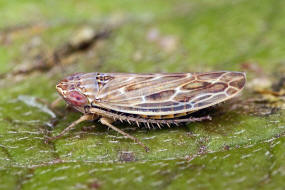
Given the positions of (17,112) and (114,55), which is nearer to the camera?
(17,112)

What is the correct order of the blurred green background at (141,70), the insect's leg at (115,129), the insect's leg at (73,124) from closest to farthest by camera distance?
the blurred green background at (141,70)
the insect's leg at (115,129)
the insect's leg at (73,124)

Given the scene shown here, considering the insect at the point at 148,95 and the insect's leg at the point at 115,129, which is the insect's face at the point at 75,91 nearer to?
the insect at the point at 148,95

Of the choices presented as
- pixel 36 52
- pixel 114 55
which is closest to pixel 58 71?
pixel 36 52

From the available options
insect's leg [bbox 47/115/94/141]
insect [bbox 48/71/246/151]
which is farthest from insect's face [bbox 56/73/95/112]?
insect's leg [bbox 47/115/94/141]

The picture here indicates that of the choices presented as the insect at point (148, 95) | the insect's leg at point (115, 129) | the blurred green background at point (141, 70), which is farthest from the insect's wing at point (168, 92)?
the blurred green background at point (141, 70)

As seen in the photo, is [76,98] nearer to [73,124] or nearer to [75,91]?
[75,91]

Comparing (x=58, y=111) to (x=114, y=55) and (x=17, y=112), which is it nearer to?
(x=17, y=112)
